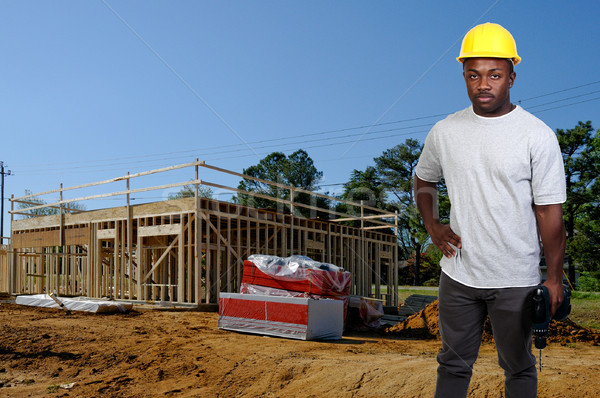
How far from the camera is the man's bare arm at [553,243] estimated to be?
7.53ft

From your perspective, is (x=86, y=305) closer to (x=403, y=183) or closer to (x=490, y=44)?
(x=490, y=44)

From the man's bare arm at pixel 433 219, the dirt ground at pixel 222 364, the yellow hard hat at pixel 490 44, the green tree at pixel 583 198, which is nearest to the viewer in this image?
the yellow hard hat at pixel 490 44

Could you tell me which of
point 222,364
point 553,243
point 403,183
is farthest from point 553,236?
point 403,183

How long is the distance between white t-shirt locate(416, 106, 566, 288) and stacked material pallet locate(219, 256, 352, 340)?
7.19 meters

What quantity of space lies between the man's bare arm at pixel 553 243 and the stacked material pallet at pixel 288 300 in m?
7.29

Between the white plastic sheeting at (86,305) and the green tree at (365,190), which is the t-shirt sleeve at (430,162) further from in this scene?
the green tree at (365,190)

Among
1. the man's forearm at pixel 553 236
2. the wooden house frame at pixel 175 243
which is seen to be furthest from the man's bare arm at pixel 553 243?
the wooden house frame at pixel 175 243

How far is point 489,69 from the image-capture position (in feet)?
7.99

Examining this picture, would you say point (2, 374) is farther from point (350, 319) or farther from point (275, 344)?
point (350, 319)

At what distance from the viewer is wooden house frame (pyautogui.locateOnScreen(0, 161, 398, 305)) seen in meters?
14.9

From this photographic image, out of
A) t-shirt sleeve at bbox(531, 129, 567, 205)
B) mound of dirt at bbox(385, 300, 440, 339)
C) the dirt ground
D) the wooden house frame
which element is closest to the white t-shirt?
t-shirt sleeve at bbox(531, 129, 567, 205)

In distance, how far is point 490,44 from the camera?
243 centimetres

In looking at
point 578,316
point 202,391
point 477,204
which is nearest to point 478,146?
point 477,204

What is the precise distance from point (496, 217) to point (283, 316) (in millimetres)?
7662
